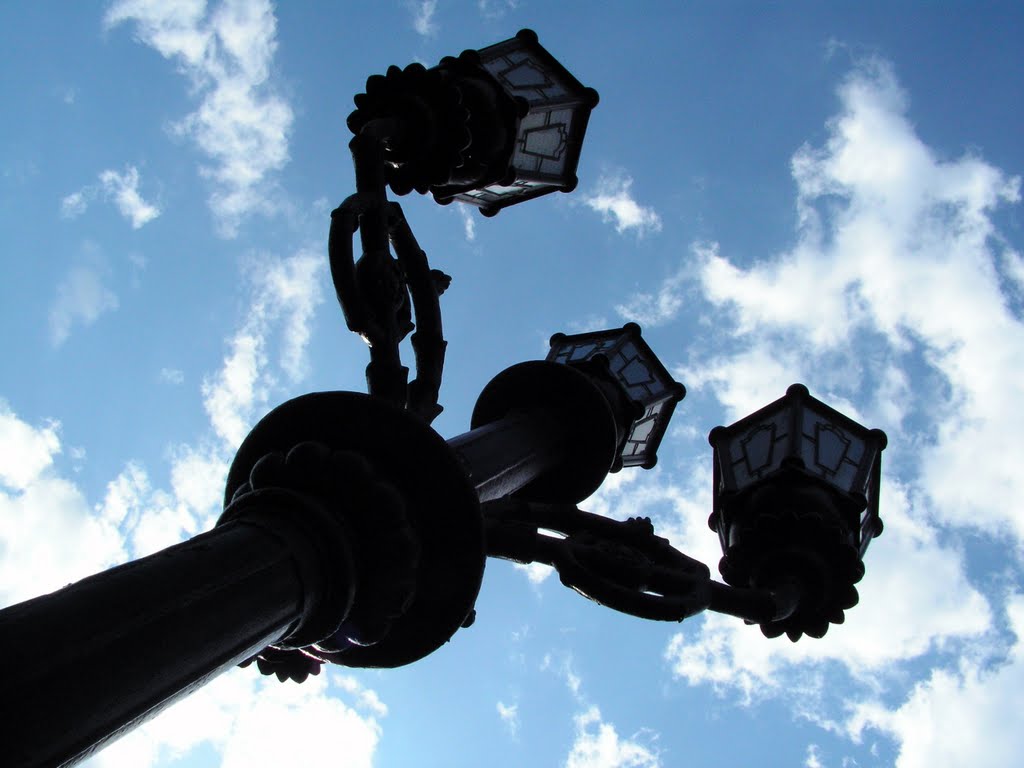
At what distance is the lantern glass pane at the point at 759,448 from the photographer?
6.18 metres

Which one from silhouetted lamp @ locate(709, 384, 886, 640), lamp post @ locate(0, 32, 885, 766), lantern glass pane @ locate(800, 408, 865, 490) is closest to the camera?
lamp post @ locate(0, 32, 885, 766)

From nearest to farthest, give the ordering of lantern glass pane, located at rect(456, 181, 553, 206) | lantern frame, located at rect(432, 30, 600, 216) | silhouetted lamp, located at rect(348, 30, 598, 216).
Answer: silhouetted lamp, located at rect(348, 30, 598, 216), lantern frame, located at rect(432, 30, 600, 216), lantern glass pane, located at rect(456, 181, 553, 206)

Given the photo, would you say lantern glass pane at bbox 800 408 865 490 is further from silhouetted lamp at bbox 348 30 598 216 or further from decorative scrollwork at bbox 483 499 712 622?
silhouetted lamp at bbox 348 30 598 216

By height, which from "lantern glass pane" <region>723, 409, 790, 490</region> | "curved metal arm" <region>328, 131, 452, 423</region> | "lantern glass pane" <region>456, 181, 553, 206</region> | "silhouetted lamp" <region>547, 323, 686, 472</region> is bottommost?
"curved metal arm" <region>328, 131, 452, 423</region>

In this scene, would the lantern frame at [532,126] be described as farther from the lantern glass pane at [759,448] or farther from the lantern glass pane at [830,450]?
the lantern glass pane at [830,450]

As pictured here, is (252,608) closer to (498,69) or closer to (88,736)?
(88,736)

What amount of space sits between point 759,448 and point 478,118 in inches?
121

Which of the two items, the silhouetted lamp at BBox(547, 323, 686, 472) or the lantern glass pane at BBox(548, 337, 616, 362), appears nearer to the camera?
the silhouetted lamp at BBox(547, 323, 686, 472)

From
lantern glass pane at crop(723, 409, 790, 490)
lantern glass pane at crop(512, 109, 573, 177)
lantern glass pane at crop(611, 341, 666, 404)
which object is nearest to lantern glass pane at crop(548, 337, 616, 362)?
lantern glass pane at crop(611, 341, 666, 404)

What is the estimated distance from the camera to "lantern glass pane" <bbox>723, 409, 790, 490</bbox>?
618 centimetres

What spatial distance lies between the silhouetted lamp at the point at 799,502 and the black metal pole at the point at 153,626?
3299mm

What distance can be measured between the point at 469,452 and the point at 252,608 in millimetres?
2152

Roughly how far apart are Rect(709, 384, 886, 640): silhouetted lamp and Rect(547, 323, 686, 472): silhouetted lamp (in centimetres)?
74

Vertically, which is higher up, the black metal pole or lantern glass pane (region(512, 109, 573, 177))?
lantern glass pane (region(512, 109, 573, 177))
